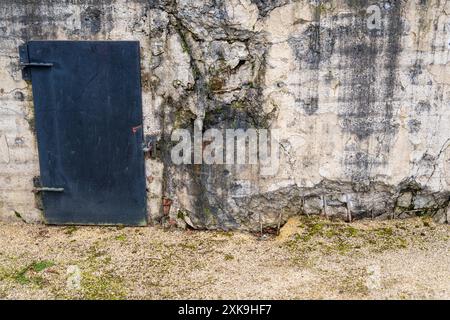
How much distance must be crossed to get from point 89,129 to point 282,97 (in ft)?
5.28

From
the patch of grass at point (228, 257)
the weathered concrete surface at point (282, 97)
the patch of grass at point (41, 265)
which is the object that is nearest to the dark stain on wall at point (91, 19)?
the weathered concrete surface at point (282, 97)

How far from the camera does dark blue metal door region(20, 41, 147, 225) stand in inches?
175

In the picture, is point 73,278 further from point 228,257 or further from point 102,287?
point 228,257

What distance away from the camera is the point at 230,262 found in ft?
13.9

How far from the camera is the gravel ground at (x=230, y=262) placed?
3.86 meters

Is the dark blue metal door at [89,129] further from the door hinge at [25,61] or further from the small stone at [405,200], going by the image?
the small stone at [405,200]

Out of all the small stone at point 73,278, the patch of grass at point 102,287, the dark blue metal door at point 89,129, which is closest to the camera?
Result: the patch of grass at point 102,287

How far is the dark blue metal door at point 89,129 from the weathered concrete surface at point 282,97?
→ 0.36 feet

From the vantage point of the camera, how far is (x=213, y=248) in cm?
445

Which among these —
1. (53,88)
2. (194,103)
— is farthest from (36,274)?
(194,103)

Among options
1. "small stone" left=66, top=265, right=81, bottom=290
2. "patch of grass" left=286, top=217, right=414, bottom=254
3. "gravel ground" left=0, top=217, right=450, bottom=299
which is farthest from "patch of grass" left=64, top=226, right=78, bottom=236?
"patch of grass" left=286, top=217, right=414, bottom=254

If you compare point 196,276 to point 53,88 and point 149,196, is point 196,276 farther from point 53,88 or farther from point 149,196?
point 53,88

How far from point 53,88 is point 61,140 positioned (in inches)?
17.1
